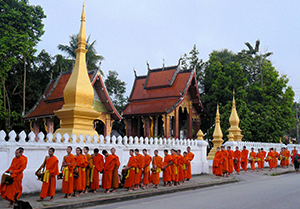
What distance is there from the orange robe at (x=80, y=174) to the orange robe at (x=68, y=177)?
0.22 meters

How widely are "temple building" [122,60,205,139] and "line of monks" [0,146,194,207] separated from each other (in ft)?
33.8

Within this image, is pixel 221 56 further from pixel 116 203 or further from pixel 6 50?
pixel 116 203

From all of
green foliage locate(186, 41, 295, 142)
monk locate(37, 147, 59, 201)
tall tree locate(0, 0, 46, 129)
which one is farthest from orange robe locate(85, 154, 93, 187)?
green foliage locate(186, 41, 295, 142)

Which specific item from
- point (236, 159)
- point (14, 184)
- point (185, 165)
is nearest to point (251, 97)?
point (236, 159)

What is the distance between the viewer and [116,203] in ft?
28.1

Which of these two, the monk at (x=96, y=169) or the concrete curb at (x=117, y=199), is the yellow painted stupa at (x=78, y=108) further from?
the concrete curb at (x=117, y=199)

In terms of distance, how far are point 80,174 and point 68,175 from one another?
40 centimetres

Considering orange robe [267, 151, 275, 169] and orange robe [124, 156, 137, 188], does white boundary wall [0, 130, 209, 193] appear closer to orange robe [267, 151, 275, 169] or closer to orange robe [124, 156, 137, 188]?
orange robe [124, 156, 137, 188]

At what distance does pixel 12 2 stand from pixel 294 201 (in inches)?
896

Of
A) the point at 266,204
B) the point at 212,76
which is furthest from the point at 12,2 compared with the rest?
the point at 266,204

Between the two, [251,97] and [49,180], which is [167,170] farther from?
[251,97]

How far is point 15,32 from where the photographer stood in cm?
2208

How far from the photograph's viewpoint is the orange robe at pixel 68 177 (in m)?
8.36

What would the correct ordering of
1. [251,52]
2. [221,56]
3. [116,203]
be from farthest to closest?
[251,52] → [221,56] → [116,203]
